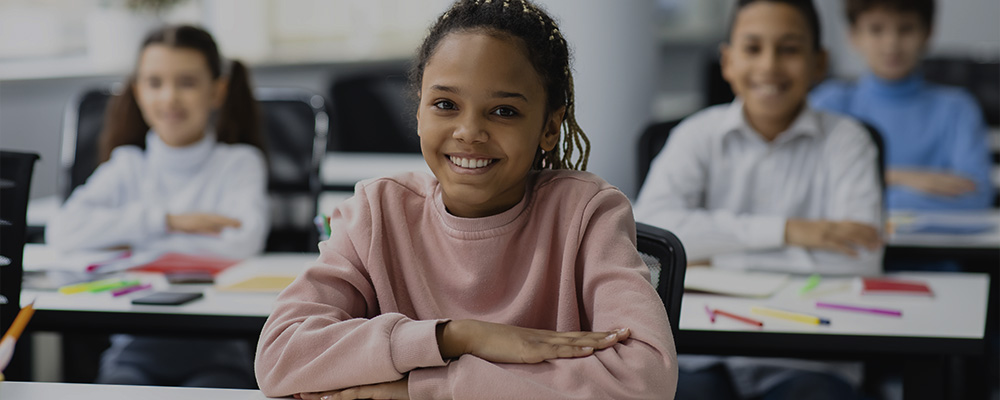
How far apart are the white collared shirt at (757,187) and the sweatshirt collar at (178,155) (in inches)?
44.0

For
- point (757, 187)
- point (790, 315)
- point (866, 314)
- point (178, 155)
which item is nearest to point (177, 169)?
point (178, 155)

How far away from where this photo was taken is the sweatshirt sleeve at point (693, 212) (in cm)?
203

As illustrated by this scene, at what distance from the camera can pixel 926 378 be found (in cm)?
157

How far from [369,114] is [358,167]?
3.19 ft

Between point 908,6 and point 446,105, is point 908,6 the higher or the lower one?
the higher one

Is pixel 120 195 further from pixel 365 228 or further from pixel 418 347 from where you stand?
pixel 418 347

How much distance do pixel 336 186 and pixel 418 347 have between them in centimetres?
239

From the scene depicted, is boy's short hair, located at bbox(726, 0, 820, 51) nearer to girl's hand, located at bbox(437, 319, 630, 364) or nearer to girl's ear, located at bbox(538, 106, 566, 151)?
girl's ear, located at bbox(538, 106, 566, 151)

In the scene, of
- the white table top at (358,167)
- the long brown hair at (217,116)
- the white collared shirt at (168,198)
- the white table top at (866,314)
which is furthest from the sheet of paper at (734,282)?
the white table top at (358,167)

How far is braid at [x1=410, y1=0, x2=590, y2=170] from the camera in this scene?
121 cm

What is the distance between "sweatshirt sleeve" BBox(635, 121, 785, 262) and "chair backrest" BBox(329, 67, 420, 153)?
260 centimetres

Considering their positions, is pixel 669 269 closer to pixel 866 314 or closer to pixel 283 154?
pixel 866 314

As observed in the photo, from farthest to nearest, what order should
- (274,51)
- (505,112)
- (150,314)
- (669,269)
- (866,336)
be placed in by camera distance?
(274,51)
(150,314)
(866,336)
(669,269)
(505,112)

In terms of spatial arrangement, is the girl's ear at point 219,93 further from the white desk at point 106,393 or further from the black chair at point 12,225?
the white desk at point 106,393
